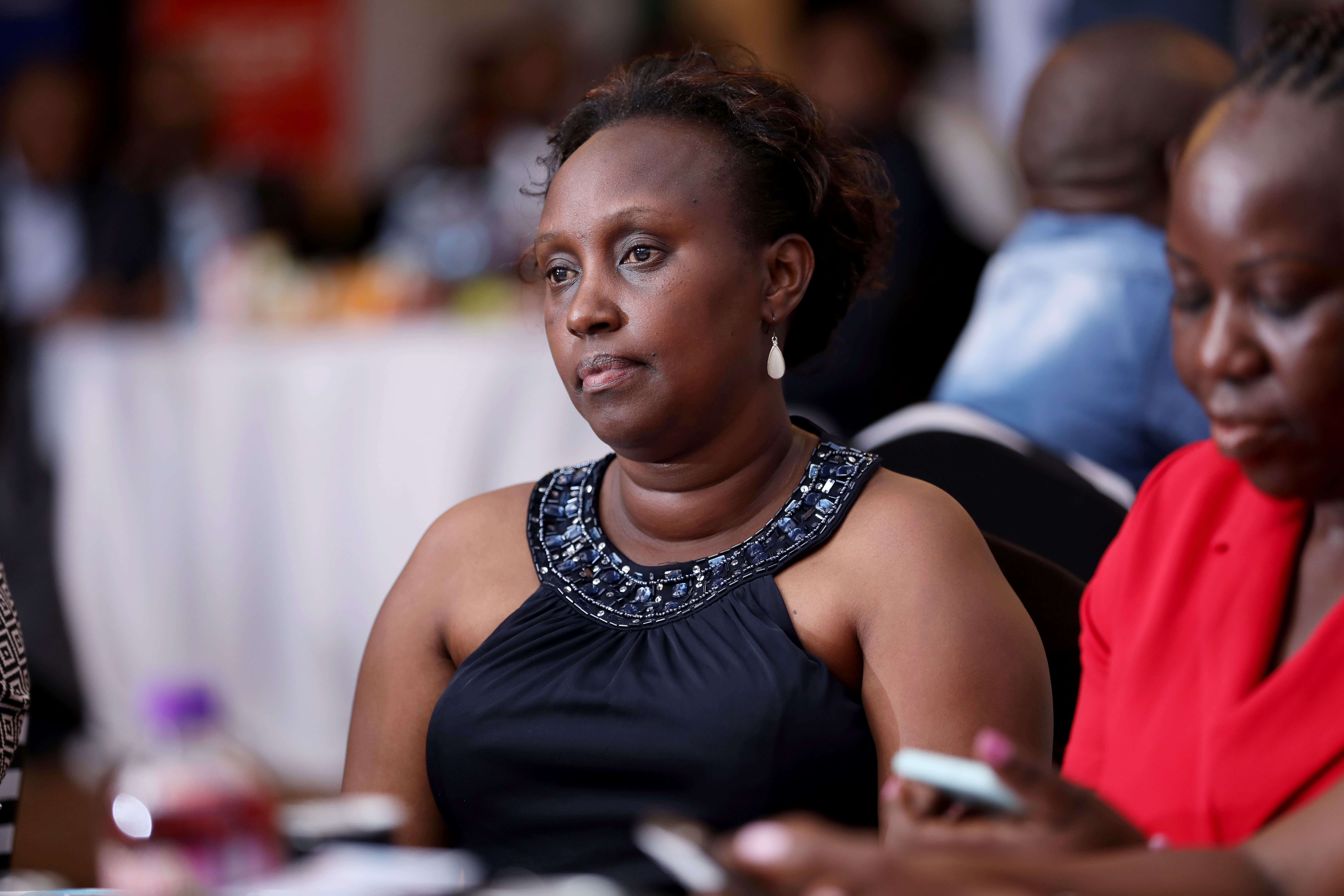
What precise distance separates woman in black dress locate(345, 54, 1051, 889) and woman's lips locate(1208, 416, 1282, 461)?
378 millimetres

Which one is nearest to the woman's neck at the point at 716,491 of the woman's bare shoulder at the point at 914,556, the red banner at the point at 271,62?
the woman's bare shoulder at the point at 914,556

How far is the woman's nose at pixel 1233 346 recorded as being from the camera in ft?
2.78

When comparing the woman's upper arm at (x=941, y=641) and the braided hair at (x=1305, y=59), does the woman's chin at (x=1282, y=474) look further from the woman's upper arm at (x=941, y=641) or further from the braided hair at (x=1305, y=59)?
the woman's upper arm at (x=941, y=641)

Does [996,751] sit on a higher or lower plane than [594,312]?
lower

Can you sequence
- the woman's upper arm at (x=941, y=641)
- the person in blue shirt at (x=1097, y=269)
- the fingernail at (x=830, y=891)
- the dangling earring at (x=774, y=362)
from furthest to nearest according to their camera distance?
the person in blue shirt at (x=1097, y=269)
the dangling earring at (x=774, y=362)
the woman's upper arm at (x=941, y=641)
the fingernail at (x=830, y=891)

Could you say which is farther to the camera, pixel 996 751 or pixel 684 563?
pixel 684 563

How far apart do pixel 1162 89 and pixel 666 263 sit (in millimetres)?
1173

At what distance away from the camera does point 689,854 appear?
72cm

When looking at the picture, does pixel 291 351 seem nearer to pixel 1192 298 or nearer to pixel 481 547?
pixel 481 547

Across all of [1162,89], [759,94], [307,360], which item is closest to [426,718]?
[759,94]

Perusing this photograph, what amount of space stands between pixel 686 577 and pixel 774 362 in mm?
241

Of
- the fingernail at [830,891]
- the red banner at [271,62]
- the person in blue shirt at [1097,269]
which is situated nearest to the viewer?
the fingernail at [830,891]

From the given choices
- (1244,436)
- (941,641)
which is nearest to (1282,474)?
(1244,436)

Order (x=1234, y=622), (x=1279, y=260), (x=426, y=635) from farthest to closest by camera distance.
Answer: (x=426, y=635), (x=1234, y=622), (x=1279, y=260)
